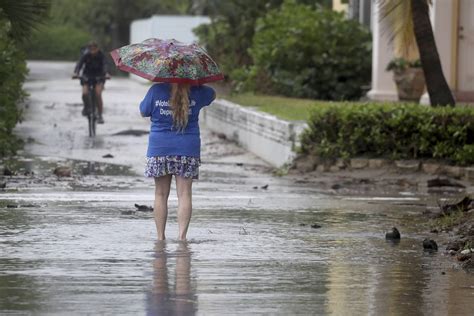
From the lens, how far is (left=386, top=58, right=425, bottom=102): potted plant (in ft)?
86.0

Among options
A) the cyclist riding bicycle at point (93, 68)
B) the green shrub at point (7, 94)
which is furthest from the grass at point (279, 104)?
the green shrub at point (7, 94)

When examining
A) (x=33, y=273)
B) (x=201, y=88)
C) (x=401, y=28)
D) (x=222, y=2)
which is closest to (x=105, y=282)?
(x=33, y=273)

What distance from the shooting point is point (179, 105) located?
1122cm

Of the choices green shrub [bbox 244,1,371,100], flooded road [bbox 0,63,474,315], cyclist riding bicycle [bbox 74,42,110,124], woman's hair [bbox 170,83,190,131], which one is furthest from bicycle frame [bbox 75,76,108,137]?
woman's hair [bbox 170,83,190,131]

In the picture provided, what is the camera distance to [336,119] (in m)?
18.6

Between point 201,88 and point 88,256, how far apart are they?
2.00 metres

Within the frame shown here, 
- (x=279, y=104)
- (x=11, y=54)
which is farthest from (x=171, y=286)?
(x=279, y=104)

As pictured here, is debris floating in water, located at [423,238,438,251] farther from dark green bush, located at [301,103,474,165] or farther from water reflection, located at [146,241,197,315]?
dark green bush, located at [301,103,474,165]

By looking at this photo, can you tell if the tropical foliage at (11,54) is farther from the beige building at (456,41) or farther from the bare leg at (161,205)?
the beige building at (456,41)

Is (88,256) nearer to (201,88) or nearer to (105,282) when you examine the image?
(105,282)

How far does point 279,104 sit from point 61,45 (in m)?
55.3

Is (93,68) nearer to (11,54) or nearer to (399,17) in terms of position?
(11,54)

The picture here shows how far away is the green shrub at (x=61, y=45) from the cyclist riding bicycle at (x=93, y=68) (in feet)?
162

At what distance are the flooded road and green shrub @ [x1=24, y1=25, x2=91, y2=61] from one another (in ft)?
195
